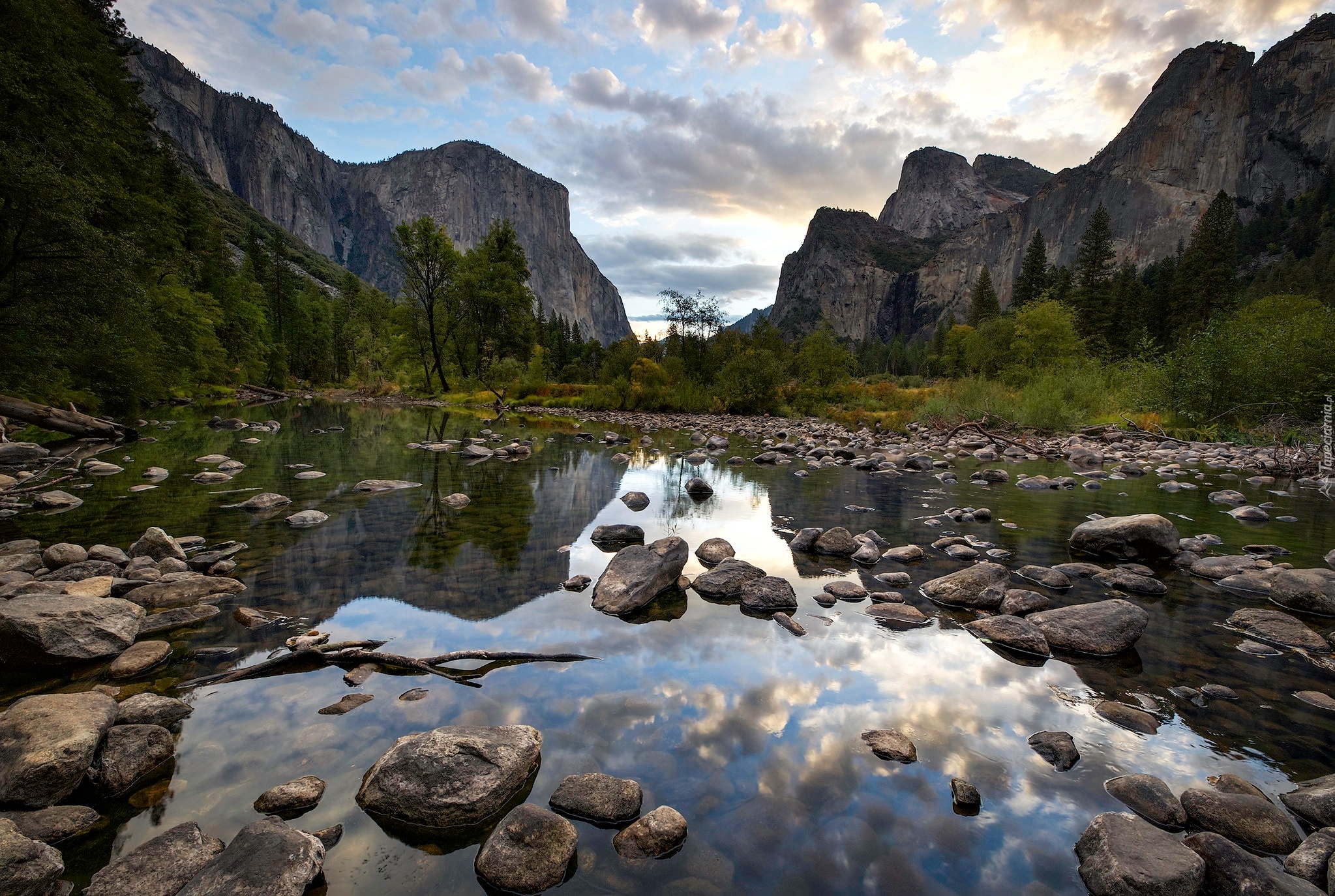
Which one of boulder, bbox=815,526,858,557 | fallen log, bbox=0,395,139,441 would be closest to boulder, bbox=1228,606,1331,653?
boulder, bbox=815,526,858,557

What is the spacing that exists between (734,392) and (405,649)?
34.1m

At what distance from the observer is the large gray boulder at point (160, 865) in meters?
2.22

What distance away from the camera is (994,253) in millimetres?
196875

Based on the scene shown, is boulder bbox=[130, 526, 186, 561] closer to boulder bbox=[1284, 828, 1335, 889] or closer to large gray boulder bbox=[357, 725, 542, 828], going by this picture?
large gray boulder bbox=[357, 725, 542, 828]

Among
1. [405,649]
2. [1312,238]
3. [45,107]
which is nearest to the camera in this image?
[405,649]

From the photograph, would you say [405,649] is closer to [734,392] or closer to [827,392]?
[734,392]

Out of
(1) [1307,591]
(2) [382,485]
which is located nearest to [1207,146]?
(1) [1307,591]

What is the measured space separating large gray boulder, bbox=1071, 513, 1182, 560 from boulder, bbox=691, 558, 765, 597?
5015 mm

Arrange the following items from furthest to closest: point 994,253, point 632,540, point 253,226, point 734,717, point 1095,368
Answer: point 994,253 → point 253,226 → point 1095,368 → point 632,540 → point 734,717

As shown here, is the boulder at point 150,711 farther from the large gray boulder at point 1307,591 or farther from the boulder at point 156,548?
the large gray boulder at point 1307,591

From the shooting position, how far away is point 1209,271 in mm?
55125

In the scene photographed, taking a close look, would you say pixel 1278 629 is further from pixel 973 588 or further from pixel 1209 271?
pixel 1209 271

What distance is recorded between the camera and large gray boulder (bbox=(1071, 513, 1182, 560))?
745 centimetres

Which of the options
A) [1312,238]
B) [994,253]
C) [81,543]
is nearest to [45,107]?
[81,543]
